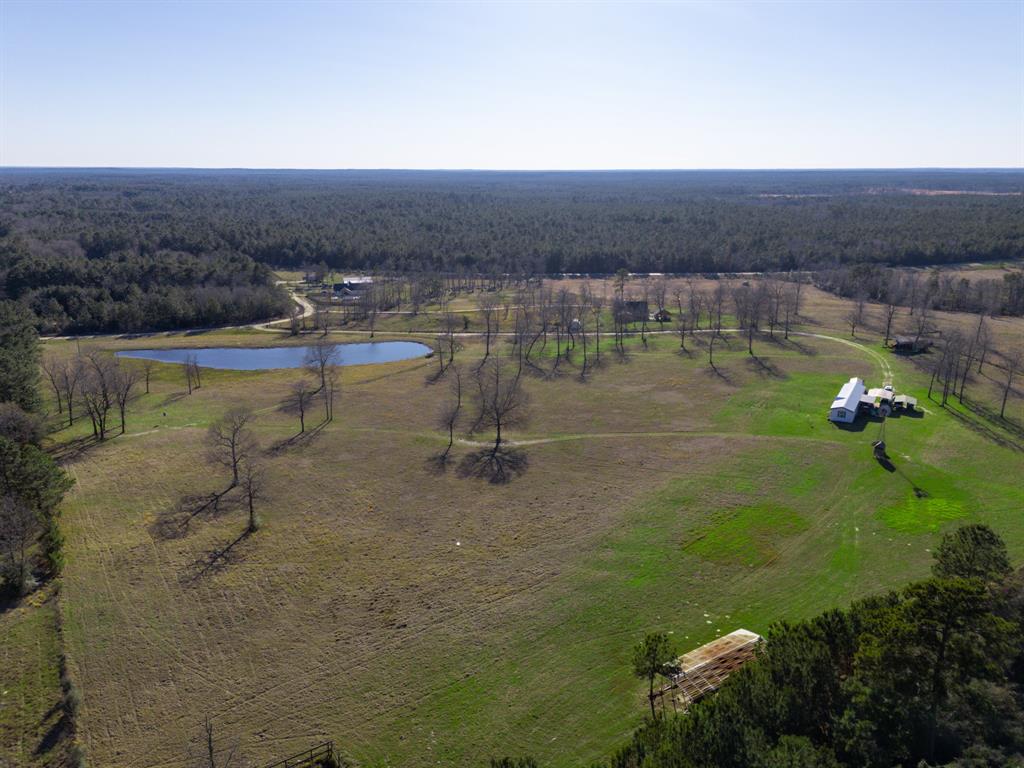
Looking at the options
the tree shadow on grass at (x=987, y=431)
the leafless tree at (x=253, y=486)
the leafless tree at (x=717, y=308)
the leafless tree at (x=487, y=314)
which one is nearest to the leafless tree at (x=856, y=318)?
the leafless tree at (x=717, y=308)

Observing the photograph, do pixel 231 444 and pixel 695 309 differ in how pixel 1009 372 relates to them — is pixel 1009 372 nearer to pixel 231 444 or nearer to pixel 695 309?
pixel 695 309

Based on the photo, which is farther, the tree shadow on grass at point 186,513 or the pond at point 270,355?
the pond at point 270,355

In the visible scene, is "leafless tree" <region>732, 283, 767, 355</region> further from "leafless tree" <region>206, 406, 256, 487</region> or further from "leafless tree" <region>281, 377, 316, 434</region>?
"leafless tree" <region>206, 406, 256, 487</region>

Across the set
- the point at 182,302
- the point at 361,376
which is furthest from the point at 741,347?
the point at 182,302

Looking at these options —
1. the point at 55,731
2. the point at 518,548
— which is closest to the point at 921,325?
the point at 518,548

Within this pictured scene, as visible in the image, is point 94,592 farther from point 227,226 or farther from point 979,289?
point 227,226

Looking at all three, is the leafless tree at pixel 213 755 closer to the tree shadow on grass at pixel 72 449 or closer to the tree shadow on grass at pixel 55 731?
the tree shadow on grass at pixel 55 731

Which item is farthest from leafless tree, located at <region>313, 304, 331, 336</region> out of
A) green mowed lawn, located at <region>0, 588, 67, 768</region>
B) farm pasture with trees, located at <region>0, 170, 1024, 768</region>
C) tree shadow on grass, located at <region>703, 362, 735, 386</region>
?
green mowed lawn, located at <region>0, 588, 67, 768</region>
